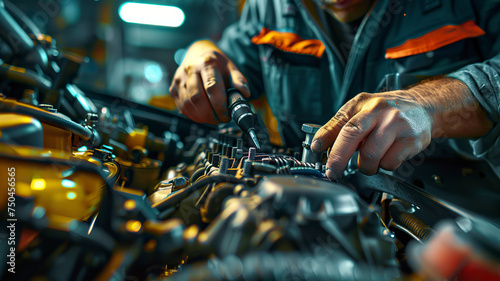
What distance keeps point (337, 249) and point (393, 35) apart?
1351mm

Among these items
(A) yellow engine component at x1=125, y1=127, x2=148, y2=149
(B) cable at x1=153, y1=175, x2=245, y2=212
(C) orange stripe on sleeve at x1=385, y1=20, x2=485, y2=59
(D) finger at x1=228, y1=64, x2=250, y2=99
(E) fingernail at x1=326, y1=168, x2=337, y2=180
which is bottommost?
(E) fingernail at x1=326, y1=168, x2=337, y2=180

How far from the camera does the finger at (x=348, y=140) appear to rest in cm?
73

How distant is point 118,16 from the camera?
12.3 ft

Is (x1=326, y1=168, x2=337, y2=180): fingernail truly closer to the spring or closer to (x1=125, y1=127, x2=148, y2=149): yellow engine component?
the spring

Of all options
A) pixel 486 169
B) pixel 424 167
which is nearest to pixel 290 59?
pixel 424 167

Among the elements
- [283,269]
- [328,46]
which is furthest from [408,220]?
[328,46]

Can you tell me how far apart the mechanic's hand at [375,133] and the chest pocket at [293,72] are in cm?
81

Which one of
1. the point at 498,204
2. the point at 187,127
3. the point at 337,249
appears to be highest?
the point at 337,249

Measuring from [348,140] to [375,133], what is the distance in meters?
0.09

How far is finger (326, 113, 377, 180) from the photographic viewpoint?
2.41 ft

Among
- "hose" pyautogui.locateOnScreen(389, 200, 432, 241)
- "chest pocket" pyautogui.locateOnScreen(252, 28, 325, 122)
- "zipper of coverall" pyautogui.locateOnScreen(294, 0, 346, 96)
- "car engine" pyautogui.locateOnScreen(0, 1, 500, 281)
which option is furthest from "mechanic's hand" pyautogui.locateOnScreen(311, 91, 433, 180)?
"chest pocket" pyautogui.locateOnScreen(252, 28, 325, 122)

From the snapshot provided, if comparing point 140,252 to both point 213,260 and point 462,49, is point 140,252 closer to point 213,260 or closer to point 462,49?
point 213,260

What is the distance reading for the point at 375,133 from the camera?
764mm

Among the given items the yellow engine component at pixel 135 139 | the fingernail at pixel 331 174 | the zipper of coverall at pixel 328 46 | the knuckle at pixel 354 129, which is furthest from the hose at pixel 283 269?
the zipper of coverall at pixel 328 46
